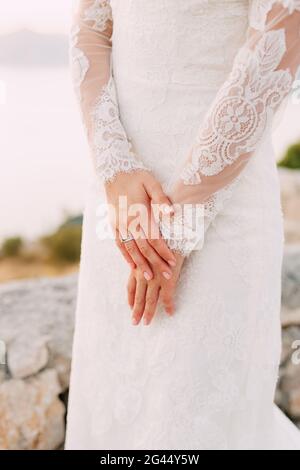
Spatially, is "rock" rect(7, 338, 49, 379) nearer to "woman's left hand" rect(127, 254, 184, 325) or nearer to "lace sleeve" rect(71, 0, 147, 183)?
"woman's left hand" rect(127, 254, 184, 325)

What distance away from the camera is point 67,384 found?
209cm

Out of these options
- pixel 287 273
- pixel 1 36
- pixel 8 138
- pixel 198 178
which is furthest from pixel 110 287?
pixel 1 36

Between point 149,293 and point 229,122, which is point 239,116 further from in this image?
point 149,293

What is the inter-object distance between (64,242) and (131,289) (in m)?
2.74

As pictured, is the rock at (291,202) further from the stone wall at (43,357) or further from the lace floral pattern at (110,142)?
the lace floral pattern at (110,142)

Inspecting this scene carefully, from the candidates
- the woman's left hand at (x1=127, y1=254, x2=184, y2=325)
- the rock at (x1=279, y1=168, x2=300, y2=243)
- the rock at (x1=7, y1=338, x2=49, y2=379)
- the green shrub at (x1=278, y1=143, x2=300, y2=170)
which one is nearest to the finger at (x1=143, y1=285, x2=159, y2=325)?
the woman's left hand at (x1=127, y1=254, x2=184, y2=325)

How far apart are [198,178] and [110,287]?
1.35 feet

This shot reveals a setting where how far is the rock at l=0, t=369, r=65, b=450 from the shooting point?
1951 mm

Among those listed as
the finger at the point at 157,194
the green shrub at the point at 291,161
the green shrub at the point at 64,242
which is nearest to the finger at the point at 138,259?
the finger at the point at 157,194

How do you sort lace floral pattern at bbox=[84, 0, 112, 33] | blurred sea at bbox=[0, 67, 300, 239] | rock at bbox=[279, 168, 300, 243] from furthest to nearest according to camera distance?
rock at bbox=[279, 168, 300, 243], blurred sea at bbox=[0, 67, 300, 239], lace floral pattern at bbox=[84, 0, 112, 33]

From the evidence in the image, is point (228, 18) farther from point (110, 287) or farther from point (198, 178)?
point (110, 287)

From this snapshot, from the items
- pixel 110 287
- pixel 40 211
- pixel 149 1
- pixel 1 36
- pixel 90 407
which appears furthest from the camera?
pixel 40 211

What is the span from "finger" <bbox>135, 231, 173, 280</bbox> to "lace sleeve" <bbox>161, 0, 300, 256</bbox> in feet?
0.13

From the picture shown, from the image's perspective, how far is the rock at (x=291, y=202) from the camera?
3615mm
